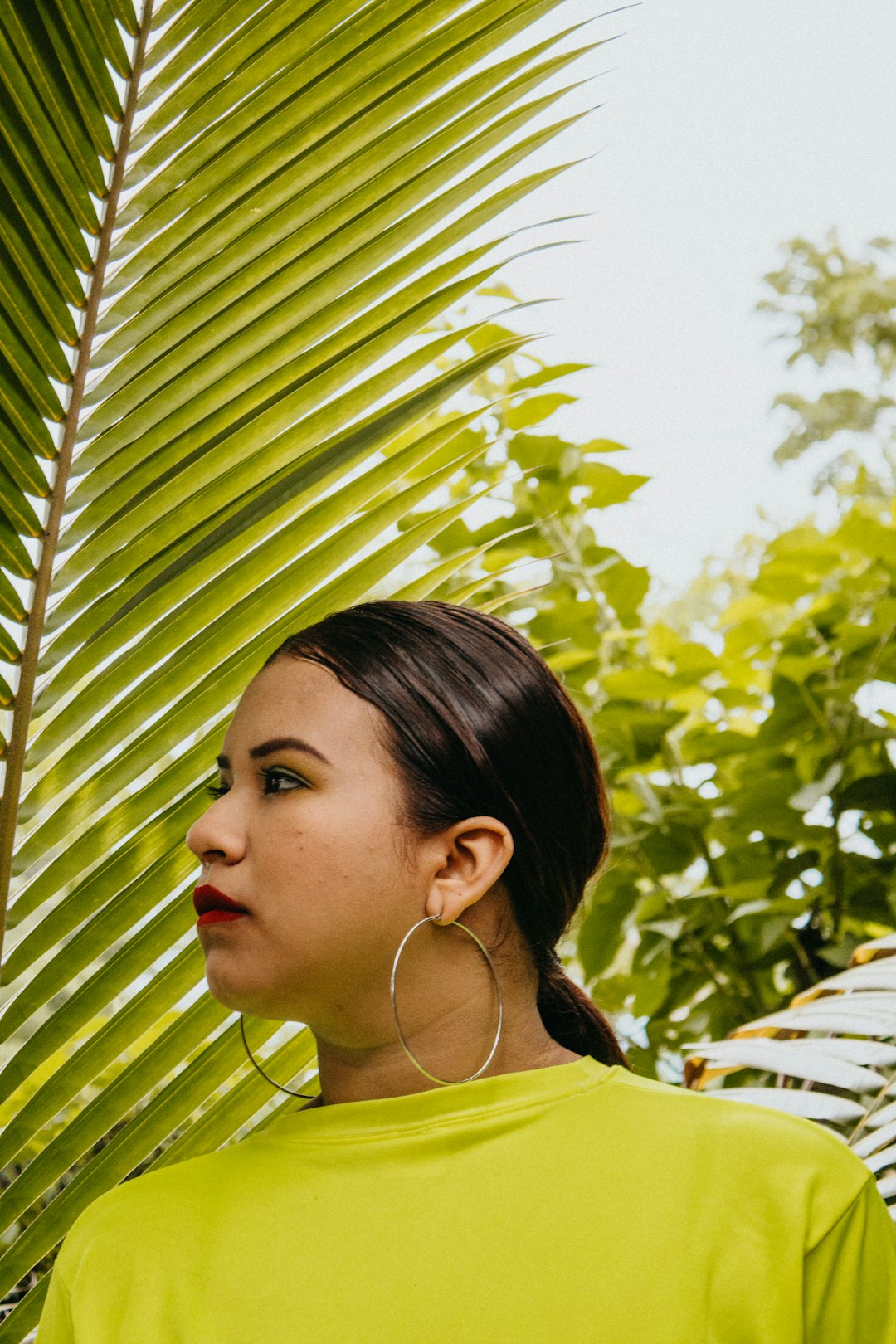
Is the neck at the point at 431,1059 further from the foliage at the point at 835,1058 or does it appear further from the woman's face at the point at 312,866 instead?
the foliage at the point at 835,1058

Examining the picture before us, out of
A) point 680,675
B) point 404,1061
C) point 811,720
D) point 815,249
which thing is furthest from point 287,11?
point 815,249

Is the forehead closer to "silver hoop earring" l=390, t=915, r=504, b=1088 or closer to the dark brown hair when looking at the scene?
the dark brown hair

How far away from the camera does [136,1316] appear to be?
0.83 metres

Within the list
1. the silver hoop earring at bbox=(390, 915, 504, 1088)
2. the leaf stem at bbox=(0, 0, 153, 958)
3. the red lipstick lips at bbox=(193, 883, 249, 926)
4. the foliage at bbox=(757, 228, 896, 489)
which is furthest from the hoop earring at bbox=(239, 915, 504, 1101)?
the foliage at bbox=(757, 228, 896, 489)

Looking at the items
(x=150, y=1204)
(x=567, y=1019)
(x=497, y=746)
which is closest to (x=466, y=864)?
(x=497, y=746)

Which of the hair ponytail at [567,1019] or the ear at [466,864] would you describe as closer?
the ear at [466,864]

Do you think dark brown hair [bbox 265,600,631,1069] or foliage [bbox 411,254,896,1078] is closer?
dark brown hair [bbox 265,600,631,1069]

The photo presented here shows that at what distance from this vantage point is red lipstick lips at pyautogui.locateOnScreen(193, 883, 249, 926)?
2.86 ft

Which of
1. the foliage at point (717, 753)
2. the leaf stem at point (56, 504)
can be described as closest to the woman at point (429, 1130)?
the leaf stem at point (56, 504)

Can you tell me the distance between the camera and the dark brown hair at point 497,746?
93cm

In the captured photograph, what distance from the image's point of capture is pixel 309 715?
91 centimetres

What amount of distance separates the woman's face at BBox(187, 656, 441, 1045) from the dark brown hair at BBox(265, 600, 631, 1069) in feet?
0.08

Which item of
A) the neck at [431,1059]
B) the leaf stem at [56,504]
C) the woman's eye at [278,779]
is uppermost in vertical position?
the leaf stem at [56,504]

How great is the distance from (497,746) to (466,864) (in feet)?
0.29
